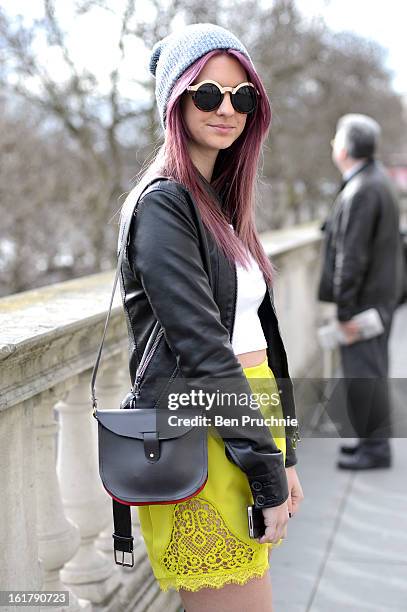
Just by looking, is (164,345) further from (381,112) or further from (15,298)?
(381,112)

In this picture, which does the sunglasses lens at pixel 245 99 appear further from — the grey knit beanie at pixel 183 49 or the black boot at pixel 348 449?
the black boot at pixel 348 449

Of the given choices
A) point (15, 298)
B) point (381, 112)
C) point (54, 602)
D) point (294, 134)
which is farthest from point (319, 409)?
point (381, 112)

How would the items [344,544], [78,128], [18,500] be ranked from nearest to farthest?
[18,500] < [344,544] < [78,128]

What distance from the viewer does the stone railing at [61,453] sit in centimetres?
210

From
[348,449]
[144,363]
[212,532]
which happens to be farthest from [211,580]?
[348,449]

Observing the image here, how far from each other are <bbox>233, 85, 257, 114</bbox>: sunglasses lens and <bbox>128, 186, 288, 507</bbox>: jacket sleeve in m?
0.31

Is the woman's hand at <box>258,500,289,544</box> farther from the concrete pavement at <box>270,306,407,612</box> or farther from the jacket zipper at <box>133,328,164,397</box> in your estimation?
the concrete pavement at <box>270,306,407,612</box>

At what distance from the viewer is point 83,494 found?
2.84 m

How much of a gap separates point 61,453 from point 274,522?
1136mm

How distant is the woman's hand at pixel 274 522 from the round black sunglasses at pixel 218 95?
900mm

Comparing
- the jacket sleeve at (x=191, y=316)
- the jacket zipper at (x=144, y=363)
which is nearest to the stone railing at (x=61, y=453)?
the jacket zipper at (x=144, y=363)

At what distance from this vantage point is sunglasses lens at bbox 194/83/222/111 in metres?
1.96

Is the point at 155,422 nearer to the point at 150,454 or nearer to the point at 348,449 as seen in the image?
the point at 150,454

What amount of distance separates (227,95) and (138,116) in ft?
24.3
